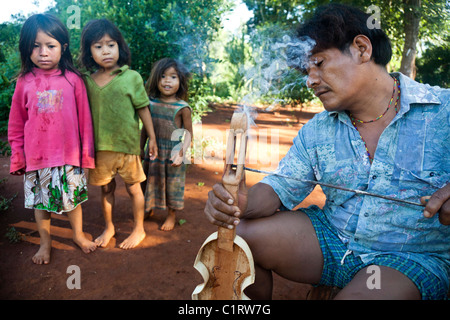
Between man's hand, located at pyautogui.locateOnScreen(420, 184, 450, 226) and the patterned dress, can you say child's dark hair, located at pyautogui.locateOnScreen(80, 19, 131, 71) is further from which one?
man's hand, located at pyautogui.locateOnScreen(420, 184, 450, 226)

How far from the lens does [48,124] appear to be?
2.62m

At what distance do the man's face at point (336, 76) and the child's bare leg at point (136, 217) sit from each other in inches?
82.2

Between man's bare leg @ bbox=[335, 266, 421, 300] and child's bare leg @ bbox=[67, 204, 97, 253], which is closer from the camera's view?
man's bare leg @ bbox=[335, 266, 421, 300]

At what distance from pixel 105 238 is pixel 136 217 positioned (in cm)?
35

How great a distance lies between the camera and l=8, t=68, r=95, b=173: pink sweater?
2.60m

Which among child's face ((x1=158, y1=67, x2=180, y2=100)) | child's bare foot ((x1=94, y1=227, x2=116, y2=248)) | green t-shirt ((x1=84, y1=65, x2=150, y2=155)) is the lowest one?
child's bare foot ((x1=94, y1=227, x2=116, y2=248))

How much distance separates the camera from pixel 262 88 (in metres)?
2.02

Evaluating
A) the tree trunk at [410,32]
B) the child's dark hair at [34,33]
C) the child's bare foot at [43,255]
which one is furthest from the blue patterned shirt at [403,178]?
the tree trunk at [410,32]

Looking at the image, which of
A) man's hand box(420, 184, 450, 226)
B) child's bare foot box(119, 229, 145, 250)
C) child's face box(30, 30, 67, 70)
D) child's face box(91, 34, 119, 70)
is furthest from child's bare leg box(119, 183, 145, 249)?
man's hand box(420, 184, 450, 226)

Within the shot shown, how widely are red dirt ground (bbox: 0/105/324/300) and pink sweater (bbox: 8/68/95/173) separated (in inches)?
33.3

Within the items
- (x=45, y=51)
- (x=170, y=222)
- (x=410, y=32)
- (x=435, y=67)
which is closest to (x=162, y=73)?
(x=45, y=51)

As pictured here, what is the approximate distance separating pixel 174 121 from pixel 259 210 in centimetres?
184

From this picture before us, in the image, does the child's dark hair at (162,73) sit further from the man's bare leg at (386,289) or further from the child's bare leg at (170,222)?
the man's bare leg at (386,289)

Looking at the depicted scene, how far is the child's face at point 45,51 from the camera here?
255 cm
